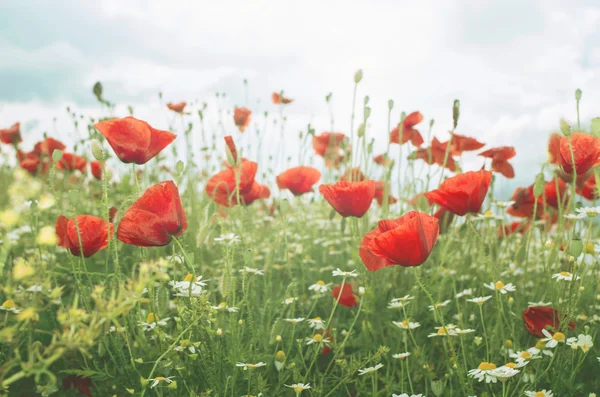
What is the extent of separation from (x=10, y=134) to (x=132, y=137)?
9.13 feet

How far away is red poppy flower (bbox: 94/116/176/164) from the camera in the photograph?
6.00 feet

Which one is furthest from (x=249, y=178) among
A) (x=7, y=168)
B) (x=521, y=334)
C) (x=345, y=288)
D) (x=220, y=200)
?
(x=7, y=168)

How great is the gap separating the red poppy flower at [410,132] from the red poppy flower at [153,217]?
1.60 metres

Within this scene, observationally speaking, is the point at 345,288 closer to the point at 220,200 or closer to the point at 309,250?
the point at 220,200

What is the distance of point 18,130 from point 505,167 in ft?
11.1

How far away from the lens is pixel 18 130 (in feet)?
13.8

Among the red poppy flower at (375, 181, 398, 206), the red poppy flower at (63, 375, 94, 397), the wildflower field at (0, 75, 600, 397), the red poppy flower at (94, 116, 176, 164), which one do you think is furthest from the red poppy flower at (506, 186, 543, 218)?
the red poppy flower at (63, 375, 94, 397)

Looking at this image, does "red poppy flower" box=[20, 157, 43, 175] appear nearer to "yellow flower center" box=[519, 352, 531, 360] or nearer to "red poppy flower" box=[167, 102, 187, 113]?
"red poppy flower" box=[167, 102, 187, 113]

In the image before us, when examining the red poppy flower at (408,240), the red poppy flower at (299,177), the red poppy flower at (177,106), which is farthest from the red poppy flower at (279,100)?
the red poppy flower at (408,240)

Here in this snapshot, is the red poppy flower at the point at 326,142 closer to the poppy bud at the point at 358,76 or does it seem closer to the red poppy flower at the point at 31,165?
the poppy bud at the point at 358,76

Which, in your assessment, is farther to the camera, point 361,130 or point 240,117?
point 240,117

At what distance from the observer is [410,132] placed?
117 inches

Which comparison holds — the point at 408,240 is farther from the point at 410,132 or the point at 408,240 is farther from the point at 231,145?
the point at 410,132

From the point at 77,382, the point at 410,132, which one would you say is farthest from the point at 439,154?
the point at 77,382
